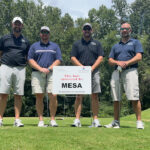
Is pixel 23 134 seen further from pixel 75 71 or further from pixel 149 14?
pixel 149 14

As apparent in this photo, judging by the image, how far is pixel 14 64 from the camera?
233 inches

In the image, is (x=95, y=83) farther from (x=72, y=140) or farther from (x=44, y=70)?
(x=72, y=140)

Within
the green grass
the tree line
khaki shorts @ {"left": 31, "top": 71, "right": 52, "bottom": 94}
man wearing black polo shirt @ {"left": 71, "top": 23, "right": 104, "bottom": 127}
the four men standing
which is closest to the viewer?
the green grass

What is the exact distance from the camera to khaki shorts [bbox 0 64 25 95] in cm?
590

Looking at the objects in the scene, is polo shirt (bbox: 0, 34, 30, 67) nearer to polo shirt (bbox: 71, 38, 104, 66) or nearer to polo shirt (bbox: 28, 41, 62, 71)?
polo shirt (bbox: 28, 41, 62, 71)

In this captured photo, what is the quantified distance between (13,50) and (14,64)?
302 mm

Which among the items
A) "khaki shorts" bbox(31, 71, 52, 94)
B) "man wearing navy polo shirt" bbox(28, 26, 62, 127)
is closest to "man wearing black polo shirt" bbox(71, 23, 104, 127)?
"man wearing navy polo shirt" bbox(28, 26, 62, 127)

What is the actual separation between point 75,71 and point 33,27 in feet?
98.6

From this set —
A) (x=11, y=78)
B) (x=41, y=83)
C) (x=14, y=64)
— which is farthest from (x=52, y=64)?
(x=11, y=78)

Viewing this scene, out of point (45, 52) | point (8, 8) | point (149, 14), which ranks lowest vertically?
point (45, 52)

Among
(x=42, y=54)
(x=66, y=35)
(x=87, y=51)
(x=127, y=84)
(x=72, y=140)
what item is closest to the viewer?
(x=72, y=140)

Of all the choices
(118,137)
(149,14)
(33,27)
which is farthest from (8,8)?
(118,137)

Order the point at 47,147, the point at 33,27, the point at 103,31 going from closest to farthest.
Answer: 1. the point at 47,147
2. the point at 33,27
3. the point at 103,31

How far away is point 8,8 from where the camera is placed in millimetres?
38750
